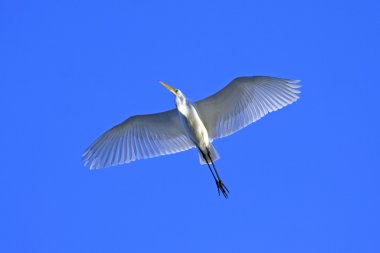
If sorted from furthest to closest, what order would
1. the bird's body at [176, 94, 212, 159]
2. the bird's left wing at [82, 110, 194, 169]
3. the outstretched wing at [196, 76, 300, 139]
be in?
the bird's left wing at [82, 110, 194, 169] < the outstretched wing at [196, 76, 300, 139] < the bird's body at [176, 94, 212, 159]

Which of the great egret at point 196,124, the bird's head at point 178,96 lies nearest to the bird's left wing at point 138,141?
the great egret at point 196,124

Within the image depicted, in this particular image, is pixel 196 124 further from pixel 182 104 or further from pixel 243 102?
pixel 243 102

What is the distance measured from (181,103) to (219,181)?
4.89ft

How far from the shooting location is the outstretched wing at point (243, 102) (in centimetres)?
1280

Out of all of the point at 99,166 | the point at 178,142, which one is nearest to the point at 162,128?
the point at 178,142

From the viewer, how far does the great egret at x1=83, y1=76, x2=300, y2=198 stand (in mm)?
12789

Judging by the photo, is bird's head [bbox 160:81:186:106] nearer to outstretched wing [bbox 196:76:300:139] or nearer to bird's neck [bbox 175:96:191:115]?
bird's neck [bbox 175:96:191:115]

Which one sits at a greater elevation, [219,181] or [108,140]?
[108,140]

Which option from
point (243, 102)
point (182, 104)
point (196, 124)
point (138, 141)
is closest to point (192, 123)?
point (196, 124)

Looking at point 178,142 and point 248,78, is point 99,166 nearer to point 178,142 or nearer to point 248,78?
point 178,142

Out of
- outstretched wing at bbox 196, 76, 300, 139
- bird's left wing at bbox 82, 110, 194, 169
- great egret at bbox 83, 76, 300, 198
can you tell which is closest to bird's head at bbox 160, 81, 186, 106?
great egret at bbox 83, 76, 300, 198

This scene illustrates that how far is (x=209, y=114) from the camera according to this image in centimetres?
1320

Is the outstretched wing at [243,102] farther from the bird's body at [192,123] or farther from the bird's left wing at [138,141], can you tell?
the bird's left wing at [138,141]

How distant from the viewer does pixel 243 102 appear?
1306 cm
